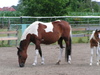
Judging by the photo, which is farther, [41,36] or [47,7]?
[47,7]

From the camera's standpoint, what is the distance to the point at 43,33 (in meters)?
9.55

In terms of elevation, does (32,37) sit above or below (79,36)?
above

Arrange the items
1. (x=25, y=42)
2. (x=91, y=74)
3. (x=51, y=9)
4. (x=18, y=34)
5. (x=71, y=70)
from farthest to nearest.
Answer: (x=51, y=9) → (x=18, y=34) → (x=25, y=42) → (x=71, y=70) → (x=91, y=74)

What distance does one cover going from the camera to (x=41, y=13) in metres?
25.5

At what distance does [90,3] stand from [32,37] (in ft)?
160

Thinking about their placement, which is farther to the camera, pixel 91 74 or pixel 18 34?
pixel 18 34

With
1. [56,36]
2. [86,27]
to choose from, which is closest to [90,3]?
[86,27]

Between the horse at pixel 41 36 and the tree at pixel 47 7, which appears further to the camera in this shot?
the tree at pixel 47 7

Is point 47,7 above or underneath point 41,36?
above

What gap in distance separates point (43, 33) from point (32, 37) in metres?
0.44

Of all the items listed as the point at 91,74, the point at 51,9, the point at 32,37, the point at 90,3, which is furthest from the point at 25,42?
the point at 90,3

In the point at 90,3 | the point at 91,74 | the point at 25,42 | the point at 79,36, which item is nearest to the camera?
the point at 91,74

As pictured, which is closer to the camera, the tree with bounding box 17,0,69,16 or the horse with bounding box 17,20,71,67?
the horse with bounding box 17,20,71,67

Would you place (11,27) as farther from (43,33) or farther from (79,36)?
(43,33)
